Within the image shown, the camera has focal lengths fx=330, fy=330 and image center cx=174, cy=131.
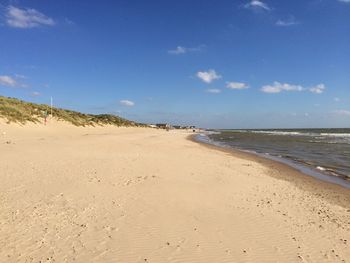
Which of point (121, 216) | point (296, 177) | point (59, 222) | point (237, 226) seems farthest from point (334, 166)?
point (59, 222)

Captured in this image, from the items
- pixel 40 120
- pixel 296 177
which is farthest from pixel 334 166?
pixel 40 120

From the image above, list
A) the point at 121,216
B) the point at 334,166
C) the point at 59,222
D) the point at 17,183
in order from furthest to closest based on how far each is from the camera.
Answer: the point at 334,166 < the point at 17,183 < the point at 121,216 < the point at 59,222

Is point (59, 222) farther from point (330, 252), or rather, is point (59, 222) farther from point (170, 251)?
point (330, 252)

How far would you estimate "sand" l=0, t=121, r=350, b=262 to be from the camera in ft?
18.9

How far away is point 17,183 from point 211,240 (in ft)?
21.0

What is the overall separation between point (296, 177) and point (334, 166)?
228 inches

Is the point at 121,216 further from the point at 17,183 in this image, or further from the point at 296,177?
the point at 296,177

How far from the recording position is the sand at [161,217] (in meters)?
5.77

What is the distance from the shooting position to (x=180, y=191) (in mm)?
10125

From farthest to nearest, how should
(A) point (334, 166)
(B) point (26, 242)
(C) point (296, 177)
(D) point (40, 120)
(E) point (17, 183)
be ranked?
(D) point (40, 120), (A) point (334, 166), (C) point (296, 177), (E) point (17, 183), (B) point (26, 242)

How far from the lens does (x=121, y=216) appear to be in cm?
744

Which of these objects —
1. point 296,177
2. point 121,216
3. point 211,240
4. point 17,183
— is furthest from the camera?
point 296,177

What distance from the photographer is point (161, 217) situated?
7551 millimetres

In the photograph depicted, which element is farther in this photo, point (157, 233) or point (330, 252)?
point (157, 233)
